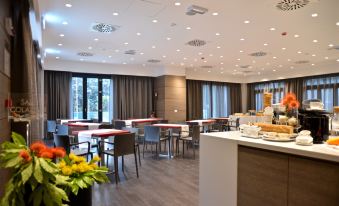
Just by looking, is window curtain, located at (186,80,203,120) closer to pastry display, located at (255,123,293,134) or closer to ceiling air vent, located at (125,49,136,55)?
ceiling air vent, located at (125,49,136,55)

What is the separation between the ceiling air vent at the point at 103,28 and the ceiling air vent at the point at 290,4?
13.3 feet

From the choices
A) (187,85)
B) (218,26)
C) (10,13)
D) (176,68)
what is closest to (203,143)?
(10,13)

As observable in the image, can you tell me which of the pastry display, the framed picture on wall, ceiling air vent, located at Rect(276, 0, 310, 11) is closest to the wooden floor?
the pastry display

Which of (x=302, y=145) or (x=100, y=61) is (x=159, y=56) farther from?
(x=302, y=145)

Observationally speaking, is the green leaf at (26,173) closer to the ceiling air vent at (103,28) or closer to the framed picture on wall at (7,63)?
the framed picture on wall at (7,63)

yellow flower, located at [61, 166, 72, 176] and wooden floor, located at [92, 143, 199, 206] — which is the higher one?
yellow flower, located at [61, 166, 72, 176]

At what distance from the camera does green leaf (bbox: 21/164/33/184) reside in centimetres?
112

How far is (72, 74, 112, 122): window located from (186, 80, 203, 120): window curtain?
4.62 meters

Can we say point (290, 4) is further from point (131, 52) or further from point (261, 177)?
point (131, 52)

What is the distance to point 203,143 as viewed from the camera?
284cm

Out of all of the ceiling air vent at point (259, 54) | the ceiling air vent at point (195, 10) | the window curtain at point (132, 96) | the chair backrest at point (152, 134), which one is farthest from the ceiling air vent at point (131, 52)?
the ceiling air vent at point (259, 54)

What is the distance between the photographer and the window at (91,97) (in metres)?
11.8

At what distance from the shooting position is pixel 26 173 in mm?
1134

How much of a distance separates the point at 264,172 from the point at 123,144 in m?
2.91
